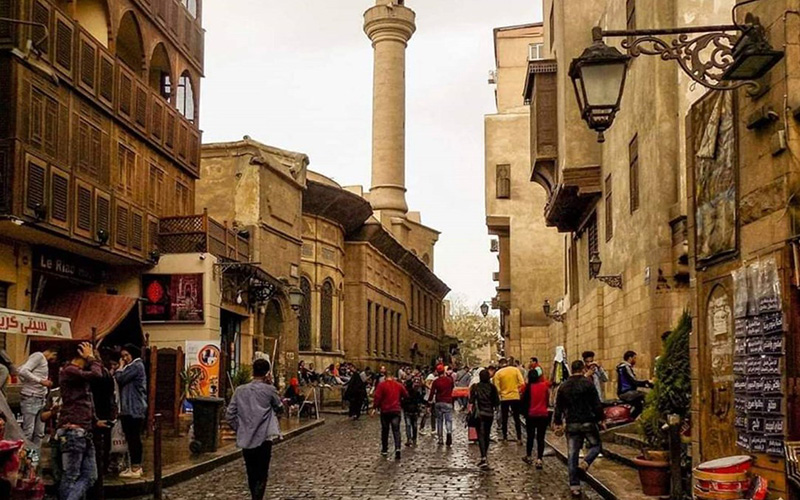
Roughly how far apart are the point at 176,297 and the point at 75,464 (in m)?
16.0

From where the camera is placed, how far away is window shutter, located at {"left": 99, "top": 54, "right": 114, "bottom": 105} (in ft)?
70.8

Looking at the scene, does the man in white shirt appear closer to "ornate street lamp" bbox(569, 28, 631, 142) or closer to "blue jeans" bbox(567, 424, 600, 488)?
"blue jeans" bbox(567, 424, 600, 488)

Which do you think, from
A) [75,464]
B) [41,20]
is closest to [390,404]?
[75,464]

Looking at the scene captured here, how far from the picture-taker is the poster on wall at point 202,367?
20.5 metres

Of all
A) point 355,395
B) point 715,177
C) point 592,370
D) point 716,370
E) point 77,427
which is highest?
point 715,177

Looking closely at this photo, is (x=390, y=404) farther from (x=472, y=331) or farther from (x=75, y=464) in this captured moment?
(x=472, y=331)

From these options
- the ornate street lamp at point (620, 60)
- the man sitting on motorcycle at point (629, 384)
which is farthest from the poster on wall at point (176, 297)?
the ornate street lamp at point (620, 60)

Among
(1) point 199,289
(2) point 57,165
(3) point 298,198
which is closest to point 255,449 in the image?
(2) point 57,165

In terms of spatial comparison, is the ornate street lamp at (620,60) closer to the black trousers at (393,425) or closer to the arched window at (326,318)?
the black trousers at (393,425)

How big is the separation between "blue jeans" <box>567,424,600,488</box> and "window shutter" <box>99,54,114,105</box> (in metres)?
13.0

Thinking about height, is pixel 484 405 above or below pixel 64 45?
below

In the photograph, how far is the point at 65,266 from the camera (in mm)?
21453

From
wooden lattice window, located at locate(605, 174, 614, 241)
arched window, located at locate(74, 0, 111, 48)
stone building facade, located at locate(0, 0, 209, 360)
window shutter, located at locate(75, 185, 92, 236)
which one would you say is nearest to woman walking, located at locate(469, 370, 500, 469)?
stone building facade, located at locate(0, 0, 209, 360)

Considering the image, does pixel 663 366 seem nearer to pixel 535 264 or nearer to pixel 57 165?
pixel 57 165
